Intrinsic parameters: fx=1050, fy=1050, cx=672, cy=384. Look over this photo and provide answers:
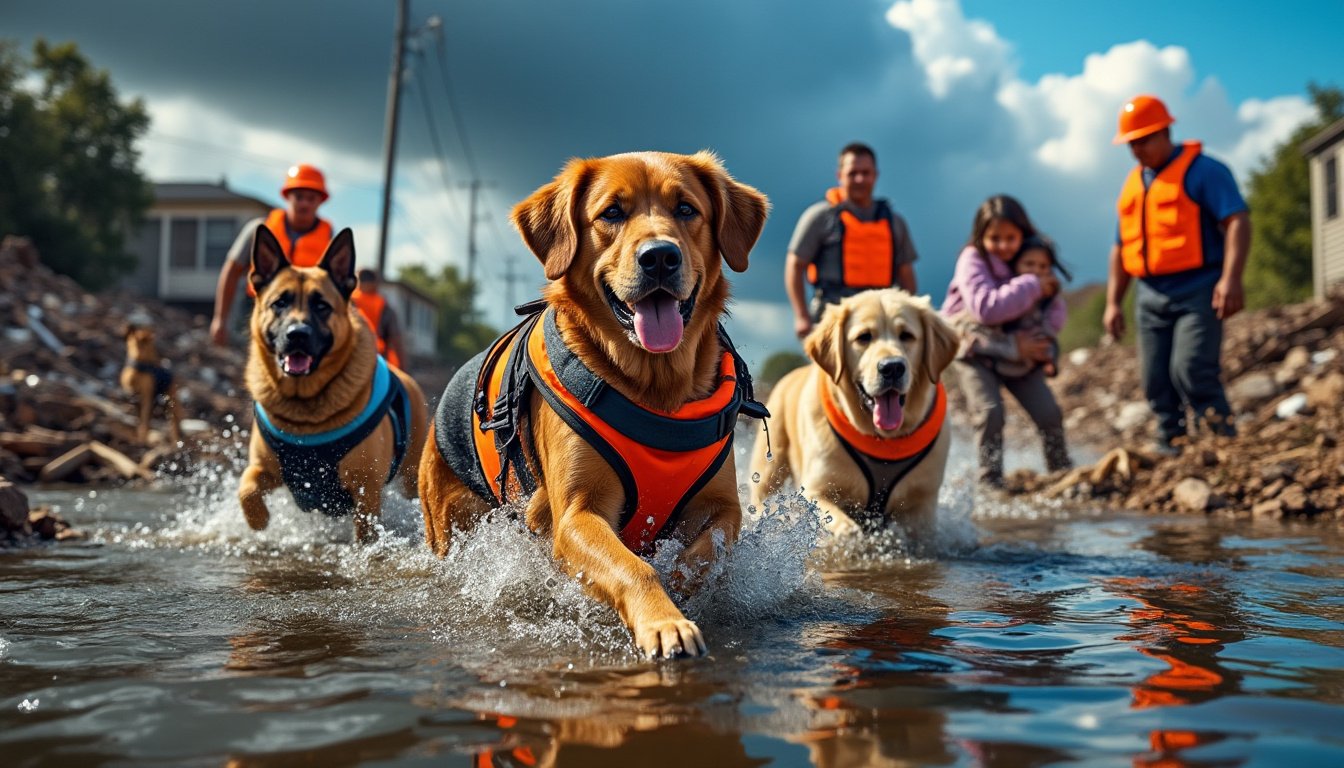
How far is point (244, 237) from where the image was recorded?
8.09m

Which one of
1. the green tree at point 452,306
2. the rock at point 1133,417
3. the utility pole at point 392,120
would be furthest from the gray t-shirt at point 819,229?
the green tree at point 452,306

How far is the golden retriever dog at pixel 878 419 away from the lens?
563 cm

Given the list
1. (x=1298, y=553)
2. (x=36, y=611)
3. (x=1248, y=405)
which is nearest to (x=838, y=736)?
(x=36, y=611)

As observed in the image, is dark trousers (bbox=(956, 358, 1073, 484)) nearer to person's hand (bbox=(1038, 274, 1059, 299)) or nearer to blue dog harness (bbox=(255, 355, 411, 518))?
person's hand (bbox=(1038, 274, 1059, 299))

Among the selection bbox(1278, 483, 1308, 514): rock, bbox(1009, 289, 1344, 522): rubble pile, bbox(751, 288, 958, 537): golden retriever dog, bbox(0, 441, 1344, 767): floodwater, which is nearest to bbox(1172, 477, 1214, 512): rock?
bbox(1009, 289, 1344, 522): rubble pile

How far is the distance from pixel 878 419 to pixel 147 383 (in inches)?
427

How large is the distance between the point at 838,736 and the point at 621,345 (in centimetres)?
172

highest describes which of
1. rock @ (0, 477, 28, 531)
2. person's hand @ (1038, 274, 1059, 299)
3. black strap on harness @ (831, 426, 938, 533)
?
person's hand @ (1038, 274, 1059, 299)

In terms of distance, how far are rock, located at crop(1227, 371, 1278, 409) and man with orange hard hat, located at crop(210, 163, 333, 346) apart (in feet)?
38.5

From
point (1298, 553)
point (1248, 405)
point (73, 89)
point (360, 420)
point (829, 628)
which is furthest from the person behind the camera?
point (73, 89)

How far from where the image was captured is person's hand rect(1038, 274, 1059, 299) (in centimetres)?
793

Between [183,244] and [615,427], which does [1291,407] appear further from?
[183,244]

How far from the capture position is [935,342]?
5727 millimetres

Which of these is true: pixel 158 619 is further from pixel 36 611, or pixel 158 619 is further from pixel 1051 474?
pixel 1051 474
